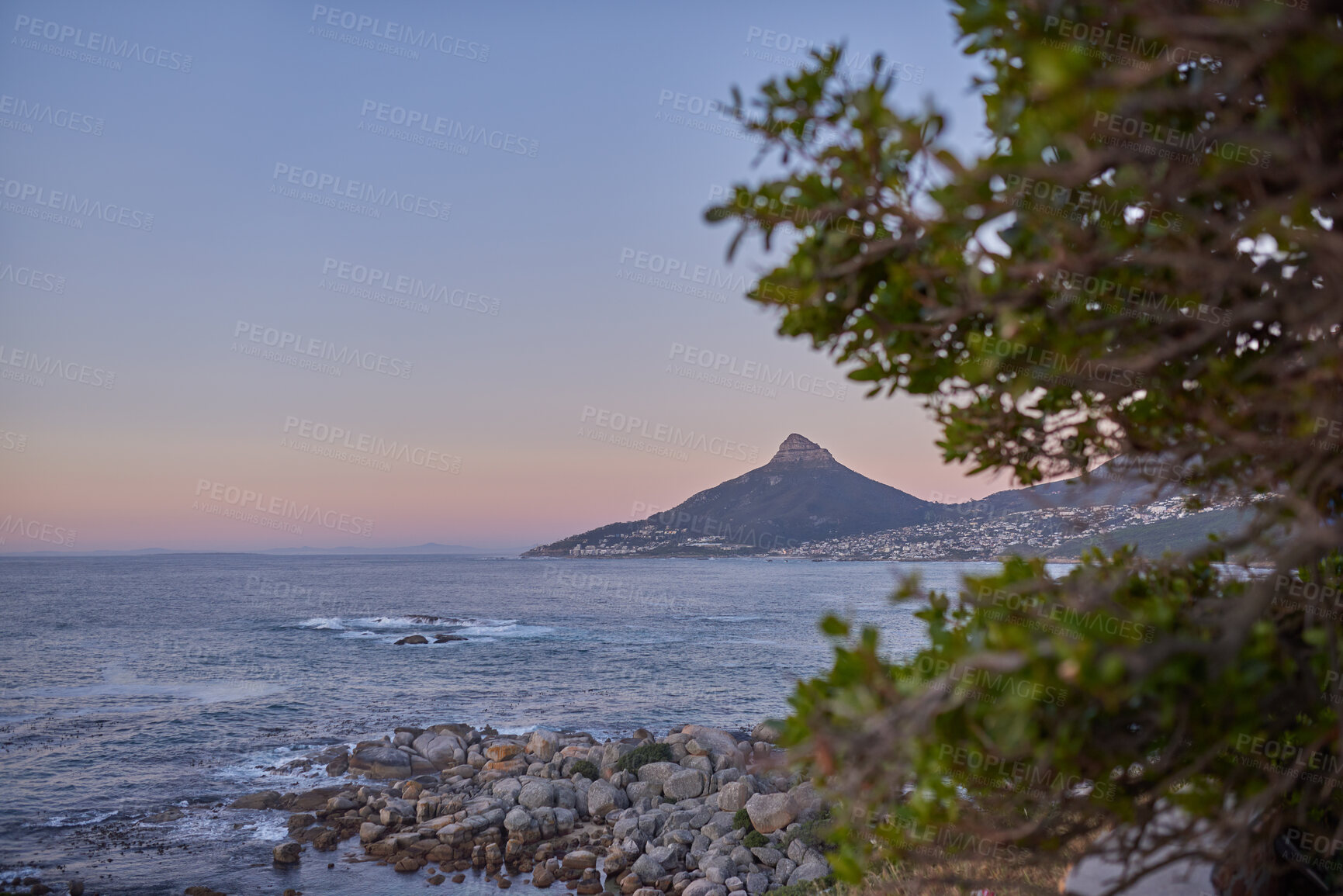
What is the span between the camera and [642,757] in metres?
20.9

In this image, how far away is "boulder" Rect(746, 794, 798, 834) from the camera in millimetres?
16016

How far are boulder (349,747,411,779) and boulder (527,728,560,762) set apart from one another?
3578 millimetres

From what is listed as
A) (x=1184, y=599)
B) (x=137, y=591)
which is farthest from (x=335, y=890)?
(x=137, y=591)

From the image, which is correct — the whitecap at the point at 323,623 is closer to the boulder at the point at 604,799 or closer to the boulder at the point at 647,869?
the boulder at the point at 604,799

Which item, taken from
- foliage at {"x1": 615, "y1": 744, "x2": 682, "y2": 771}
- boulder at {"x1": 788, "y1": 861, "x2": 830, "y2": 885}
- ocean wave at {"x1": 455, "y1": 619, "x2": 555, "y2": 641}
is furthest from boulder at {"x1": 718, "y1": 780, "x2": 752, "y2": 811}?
ocean wave at {"x1": 455, "y1": 619, "x2": 555, "y2": 641}

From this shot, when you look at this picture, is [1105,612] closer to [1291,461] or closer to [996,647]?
[996,647]

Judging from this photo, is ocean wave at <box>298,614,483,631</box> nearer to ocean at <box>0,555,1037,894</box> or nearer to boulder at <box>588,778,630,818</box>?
ocean at <box>0,555,1037,894</box>

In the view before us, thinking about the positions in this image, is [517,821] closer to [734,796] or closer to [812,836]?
[734,796]

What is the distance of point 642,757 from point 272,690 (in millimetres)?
24741

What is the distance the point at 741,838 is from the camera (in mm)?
16031

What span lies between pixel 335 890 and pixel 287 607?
75.1 m

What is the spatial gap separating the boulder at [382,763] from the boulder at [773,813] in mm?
11625

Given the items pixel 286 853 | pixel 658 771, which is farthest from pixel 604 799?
pixel 286 853

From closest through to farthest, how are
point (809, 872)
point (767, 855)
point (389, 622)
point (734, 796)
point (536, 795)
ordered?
point (809, 872)
point (767, 855)
point (734, 796)
point (536, 795)
point (389, 622)
